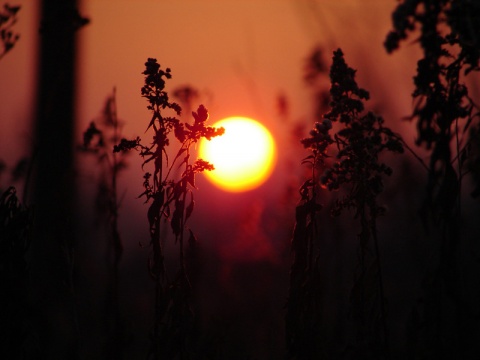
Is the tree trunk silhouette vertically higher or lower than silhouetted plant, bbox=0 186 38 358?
higher

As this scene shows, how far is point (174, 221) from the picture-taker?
3.23 m

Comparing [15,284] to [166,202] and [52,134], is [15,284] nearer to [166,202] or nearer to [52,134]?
[166,202]

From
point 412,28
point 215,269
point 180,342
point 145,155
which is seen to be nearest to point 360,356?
point 180,342

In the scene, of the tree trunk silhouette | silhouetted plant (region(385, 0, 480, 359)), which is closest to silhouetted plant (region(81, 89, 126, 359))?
the tree trunk silhouette

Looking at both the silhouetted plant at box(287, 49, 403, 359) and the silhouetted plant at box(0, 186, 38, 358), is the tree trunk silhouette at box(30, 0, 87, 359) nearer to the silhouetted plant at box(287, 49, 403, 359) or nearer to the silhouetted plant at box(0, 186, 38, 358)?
the silhouetted plant at box(0, 186, 38, 358)

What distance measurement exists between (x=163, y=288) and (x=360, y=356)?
Result: 1.03 m

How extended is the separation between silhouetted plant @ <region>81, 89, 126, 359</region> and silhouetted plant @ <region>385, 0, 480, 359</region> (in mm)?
1695

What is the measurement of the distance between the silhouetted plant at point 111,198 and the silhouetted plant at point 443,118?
5.56 feet

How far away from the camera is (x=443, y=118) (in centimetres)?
356

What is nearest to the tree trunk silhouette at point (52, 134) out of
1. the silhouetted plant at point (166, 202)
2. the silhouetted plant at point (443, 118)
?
the silhouetted plant at point (166, 202)

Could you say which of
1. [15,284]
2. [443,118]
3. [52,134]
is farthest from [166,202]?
[52,134]

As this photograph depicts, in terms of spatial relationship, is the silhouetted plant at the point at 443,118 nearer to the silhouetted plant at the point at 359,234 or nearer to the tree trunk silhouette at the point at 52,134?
the silhouetted plant at the point at 359,234

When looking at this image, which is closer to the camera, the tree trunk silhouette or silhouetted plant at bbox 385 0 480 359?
silhouetted plant at bbox 385 0 480 359

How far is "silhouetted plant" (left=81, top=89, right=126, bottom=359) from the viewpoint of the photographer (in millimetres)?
3926
